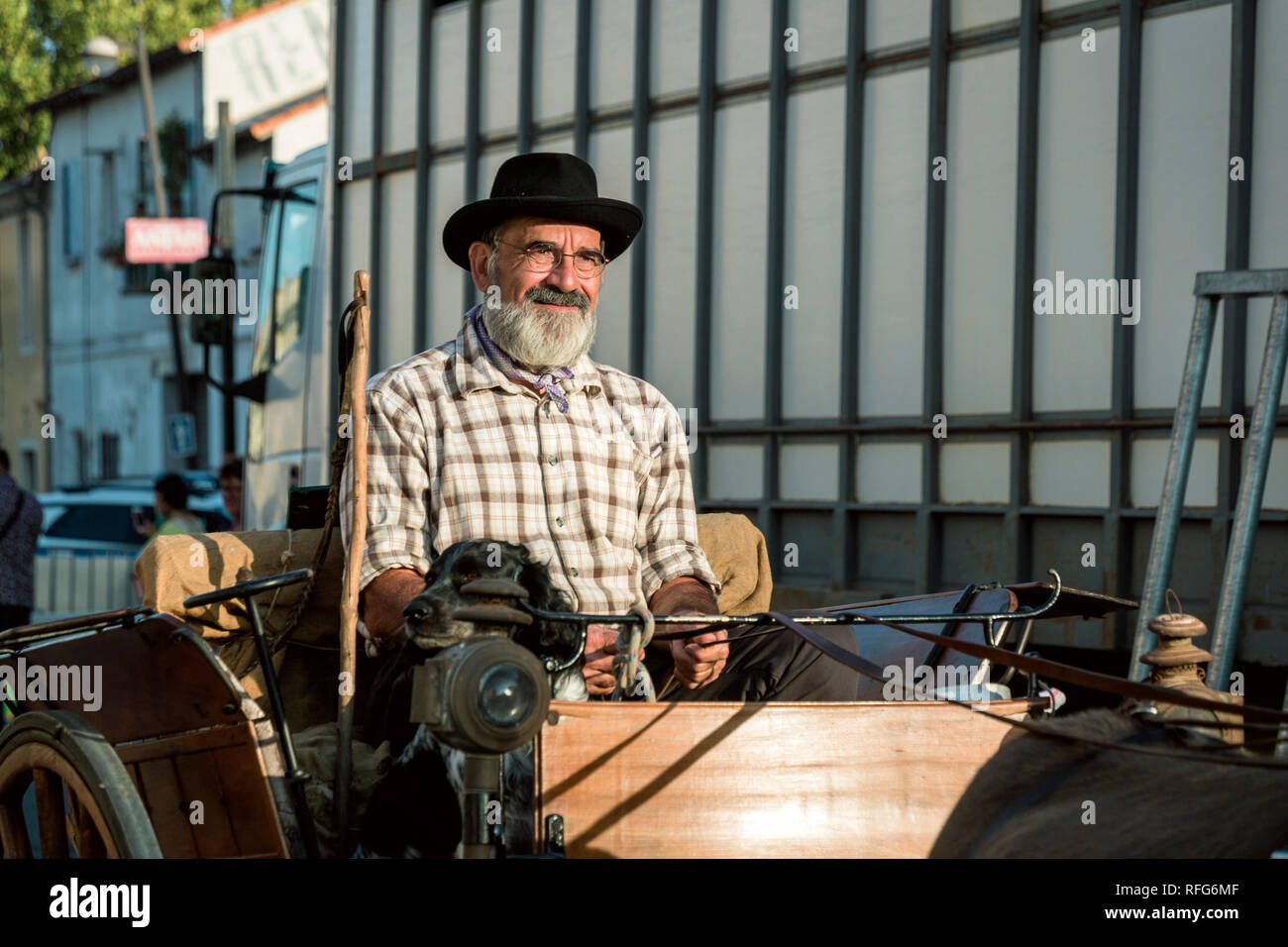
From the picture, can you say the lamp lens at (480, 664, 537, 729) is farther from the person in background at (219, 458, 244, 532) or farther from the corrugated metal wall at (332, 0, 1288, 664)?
the person in background at (219, 458, 244, 532)

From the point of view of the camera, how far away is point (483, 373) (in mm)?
3959

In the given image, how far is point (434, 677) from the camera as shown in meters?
2.59

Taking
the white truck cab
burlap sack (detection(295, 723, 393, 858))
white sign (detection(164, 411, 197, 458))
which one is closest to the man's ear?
burlap sack (detection(295, 723, 393, 858))

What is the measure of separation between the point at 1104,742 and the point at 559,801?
925 mm

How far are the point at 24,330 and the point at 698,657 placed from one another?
1300 inches

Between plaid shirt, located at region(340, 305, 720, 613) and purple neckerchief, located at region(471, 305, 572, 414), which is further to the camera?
purple neckerchief, located at region(471, 305, 572, 414)

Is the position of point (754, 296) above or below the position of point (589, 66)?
below

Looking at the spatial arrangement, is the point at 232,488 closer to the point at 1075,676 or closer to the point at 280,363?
the point at 280,363

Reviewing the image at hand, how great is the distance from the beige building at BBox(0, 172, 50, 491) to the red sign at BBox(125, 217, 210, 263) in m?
18.5

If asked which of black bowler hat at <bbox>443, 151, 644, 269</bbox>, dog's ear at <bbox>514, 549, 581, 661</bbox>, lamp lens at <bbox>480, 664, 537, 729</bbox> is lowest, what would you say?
lamp lens at <bbox>480, 664, 537, 729</bbox>

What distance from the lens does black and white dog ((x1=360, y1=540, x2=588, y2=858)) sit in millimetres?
3016

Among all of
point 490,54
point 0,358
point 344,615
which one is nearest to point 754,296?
point 490,54
